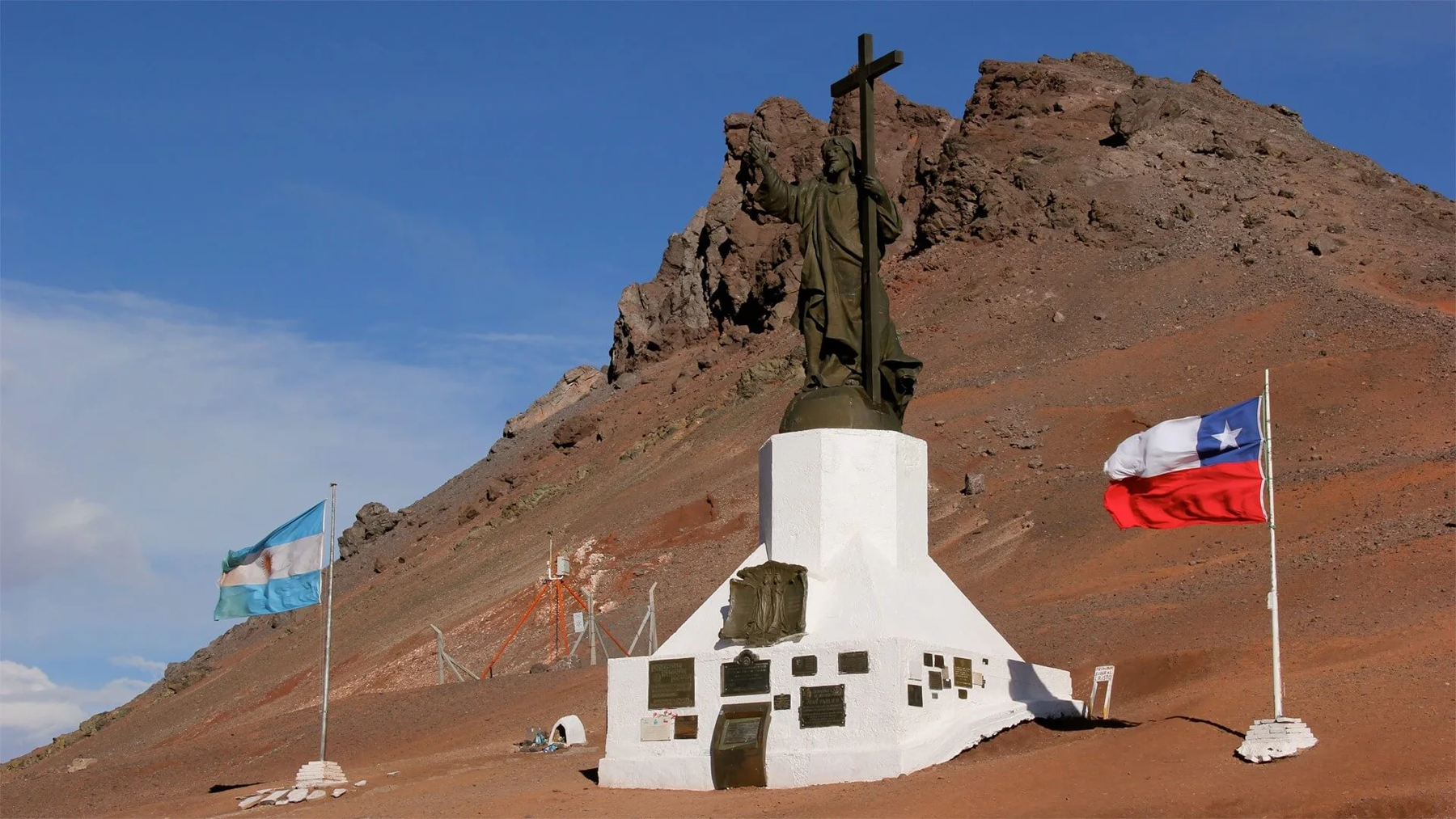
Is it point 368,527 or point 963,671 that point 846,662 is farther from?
point 368,527

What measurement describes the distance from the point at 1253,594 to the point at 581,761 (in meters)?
11.9

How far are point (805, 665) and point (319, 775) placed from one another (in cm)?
652

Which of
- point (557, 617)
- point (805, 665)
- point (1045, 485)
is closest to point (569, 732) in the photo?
point (805, 665)

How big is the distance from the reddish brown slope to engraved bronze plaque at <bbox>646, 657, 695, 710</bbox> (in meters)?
1.12

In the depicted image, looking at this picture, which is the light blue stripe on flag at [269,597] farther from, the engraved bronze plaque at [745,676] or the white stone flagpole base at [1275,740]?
the white stone flagpole base at [1275,740]

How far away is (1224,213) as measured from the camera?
2584 inches

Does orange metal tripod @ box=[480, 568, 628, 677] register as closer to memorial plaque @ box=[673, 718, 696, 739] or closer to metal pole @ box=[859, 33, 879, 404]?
metal pole @ box=[859, 33, 879, 404]

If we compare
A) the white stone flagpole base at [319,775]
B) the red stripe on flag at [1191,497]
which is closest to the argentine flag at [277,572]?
the white stone flagpole base at [319,775]

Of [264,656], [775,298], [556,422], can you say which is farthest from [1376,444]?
[556,422]

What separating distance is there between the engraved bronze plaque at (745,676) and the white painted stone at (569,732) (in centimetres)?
639

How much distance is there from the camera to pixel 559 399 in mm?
104000

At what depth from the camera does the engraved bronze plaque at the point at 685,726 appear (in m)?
16.8

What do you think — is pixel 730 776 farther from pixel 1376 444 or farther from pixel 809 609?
pixel 1376 444

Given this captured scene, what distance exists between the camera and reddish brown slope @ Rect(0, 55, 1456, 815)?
16094mm
